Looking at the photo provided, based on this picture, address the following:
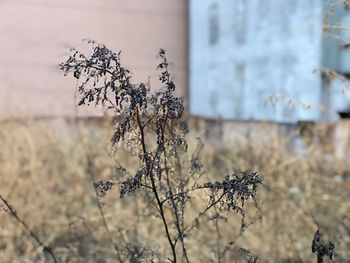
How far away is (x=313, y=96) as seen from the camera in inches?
237

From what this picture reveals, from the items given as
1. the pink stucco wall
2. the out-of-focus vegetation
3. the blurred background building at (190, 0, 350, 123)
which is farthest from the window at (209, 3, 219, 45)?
the out-of-focus vegetation

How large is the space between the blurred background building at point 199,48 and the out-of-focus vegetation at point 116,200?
1198 millimetres

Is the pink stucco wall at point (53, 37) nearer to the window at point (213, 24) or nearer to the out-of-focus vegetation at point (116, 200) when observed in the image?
the window at point (213, 24)

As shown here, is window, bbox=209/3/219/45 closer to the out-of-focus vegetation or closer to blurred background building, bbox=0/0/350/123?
blurred background building, bbox=0/0/350/123

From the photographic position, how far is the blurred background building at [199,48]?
6164 millimetres

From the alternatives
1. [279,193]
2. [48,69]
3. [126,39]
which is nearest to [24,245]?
[279,193]

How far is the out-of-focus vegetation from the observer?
10.3ft

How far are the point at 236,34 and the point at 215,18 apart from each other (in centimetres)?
82

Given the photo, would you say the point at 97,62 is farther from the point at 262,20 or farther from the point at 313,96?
the point at 262,20

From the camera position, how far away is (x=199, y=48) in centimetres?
906

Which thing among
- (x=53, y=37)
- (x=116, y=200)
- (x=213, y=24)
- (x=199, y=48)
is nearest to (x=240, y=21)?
(x=213, y=24)

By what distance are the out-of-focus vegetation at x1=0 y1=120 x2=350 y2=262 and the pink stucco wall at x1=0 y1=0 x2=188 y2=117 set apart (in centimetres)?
257

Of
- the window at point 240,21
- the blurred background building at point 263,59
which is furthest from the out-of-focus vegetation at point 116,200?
the window at point 240,21

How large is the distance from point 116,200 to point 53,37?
4.82 meters
